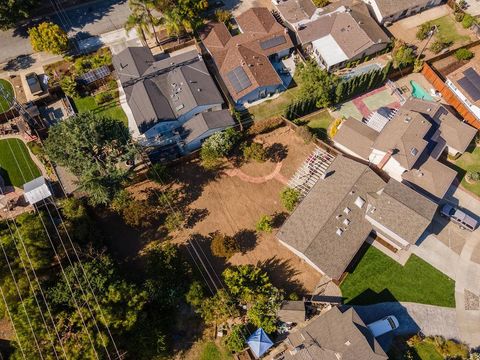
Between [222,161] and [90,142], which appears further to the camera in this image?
[222,161]

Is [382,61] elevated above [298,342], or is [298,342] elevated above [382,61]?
[382,61]

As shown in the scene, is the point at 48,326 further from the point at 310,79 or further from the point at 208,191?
the point at 310,79

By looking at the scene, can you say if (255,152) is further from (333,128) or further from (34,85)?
(34,85)

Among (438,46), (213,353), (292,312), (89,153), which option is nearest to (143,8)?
(89,153)

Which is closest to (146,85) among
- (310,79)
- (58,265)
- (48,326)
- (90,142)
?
(90,142)

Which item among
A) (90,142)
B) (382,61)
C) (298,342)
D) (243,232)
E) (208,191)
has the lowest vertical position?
(298,342)

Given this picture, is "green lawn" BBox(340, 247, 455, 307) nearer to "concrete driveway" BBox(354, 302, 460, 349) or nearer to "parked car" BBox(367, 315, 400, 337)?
"concrete driveway" BBox(354, 302, 460, 349)
